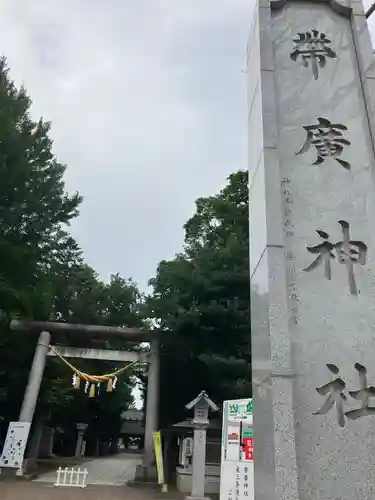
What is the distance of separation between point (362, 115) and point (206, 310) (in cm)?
985

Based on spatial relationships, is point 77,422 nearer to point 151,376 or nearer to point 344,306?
point 151,376

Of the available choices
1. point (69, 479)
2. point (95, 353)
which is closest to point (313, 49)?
point (95, 353)

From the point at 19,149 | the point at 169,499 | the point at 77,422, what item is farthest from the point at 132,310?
the point at 169,499

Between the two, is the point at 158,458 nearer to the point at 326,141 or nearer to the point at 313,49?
the point at 326,141

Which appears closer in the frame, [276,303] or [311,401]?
[311,401]

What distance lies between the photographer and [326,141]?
3713 mm

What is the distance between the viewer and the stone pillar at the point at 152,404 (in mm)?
12562

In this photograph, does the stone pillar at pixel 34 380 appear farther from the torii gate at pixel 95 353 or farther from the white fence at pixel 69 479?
the white fence at pixel 69 479

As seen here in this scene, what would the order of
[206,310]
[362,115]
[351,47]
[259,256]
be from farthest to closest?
[206,310]
[351,47]
[362,115]
[259,256]

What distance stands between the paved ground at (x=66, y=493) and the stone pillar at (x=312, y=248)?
312 inches

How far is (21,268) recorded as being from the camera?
1380cm

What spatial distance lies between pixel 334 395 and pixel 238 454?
437 centimetres

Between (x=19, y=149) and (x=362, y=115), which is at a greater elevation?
(x=19, y=149)

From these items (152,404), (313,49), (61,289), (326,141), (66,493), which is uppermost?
(61,289)
